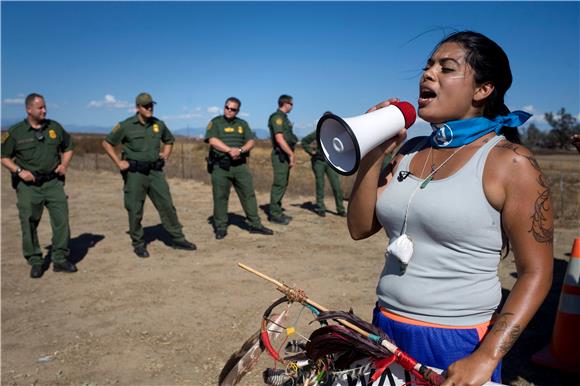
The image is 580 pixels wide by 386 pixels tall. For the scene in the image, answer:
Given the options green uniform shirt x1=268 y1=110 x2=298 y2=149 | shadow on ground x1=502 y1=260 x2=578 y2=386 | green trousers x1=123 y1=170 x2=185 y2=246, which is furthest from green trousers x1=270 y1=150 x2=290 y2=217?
shadow on ground x1=502 y1=260 x2=578 y2=386

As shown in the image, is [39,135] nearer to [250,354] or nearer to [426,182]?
[250,354]

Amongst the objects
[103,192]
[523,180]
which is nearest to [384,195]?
[523,180]

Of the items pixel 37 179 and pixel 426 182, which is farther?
pixel 37 179

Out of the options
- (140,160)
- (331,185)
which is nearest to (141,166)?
(140,160)

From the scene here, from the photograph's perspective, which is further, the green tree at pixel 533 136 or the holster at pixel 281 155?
the green tree at pixel 533 136

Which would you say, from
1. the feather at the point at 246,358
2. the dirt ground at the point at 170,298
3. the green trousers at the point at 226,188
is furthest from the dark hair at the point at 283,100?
the feather at the point at 246,358

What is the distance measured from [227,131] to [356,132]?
22.1ft

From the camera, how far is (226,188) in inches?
331

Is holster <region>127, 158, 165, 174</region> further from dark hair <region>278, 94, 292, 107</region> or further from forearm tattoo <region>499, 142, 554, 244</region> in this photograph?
forearm tattoo <region>499, 142, 554, 244</region>

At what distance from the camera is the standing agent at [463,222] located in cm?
157

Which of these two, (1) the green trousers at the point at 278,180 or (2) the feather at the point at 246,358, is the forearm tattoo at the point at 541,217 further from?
(1) the green trousers at the point at 278,180

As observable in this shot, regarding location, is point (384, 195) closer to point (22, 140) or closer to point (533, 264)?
point (533, 264)

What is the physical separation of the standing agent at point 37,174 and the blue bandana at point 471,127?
19.3 ft

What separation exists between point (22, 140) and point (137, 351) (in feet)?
11.3
